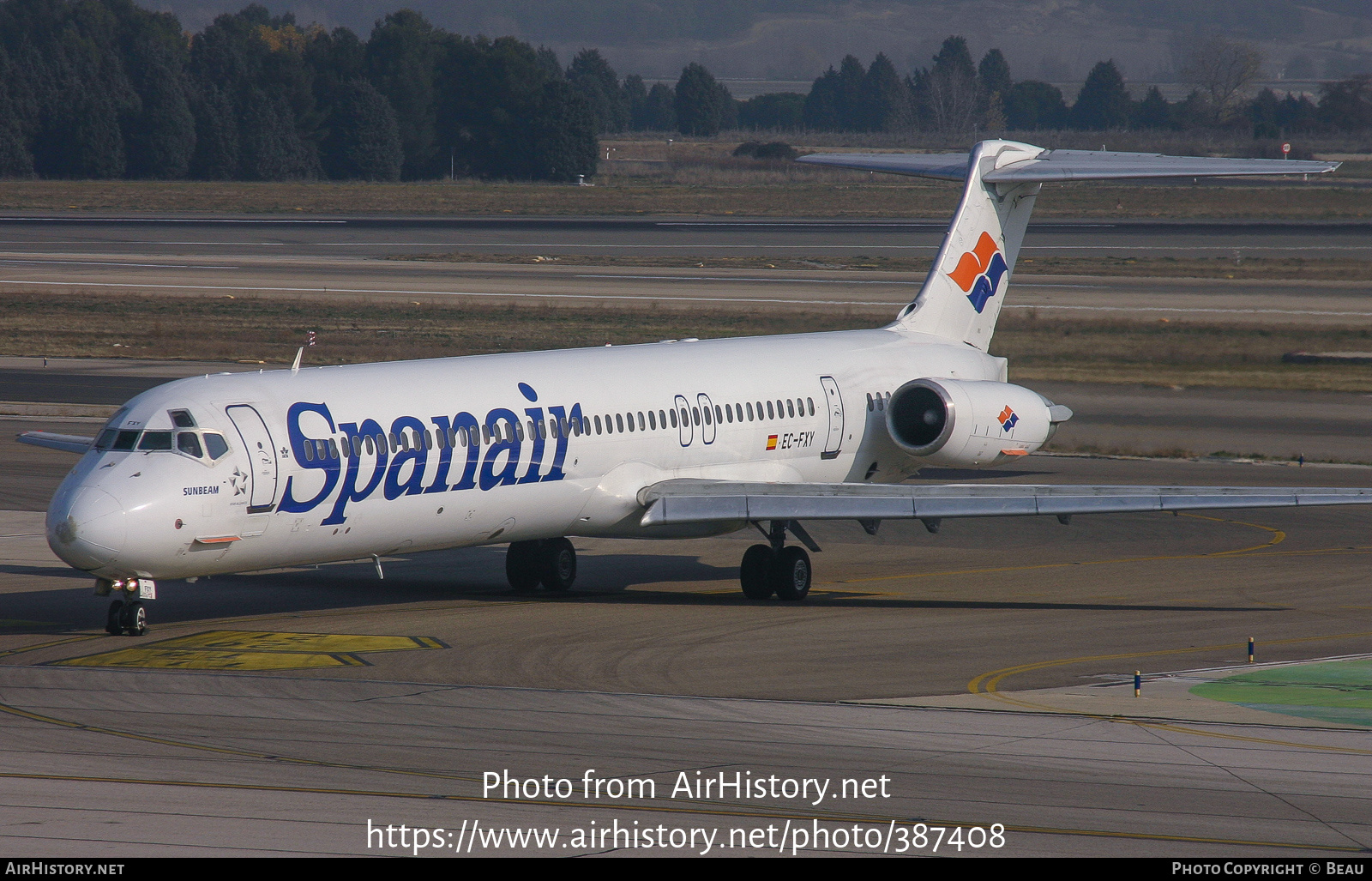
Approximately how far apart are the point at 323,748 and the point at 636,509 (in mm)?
9873

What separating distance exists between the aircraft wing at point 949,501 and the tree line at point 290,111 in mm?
113691

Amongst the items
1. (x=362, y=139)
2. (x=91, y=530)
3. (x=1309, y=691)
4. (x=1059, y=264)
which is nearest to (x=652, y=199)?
(x=362, y=139)

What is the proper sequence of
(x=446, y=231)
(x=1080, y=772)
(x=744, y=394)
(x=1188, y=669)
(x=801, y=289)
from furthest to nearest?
(x=446, y=231)
(x=801, y=289)
(x=744, y=394)
(x=1188, y=669)
(x=1080, y=772)

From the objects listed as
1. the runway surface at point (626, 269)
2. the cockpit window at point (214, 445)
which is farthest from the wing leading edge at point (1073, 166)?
the runway surface at point (626, 269)

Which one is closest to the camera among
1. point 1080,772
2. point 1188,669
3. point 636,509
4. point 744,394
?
point 1080,772

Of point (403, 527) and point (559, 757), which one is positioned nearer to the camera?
point (559, 757)

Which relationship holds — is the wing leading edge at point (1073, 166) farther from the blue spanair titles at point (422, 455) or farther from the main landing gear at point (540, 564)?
the blue spanair titles at point (422, 455)

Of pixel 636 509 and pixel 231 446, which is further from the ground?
pixel 231 446

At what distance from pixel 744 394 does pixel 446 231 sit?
70645 mm

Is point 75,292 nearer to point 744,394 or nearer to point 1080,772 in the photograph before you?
point 744,394

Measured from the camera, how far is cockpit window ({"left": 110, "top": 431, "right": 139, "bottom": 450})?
67.0 feet

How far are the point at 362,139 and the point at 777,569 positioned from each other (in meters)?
117

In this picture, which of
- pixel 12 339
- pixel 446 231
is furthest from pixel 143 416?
pixel 446 231

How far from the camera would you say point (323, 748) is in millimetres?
15656
